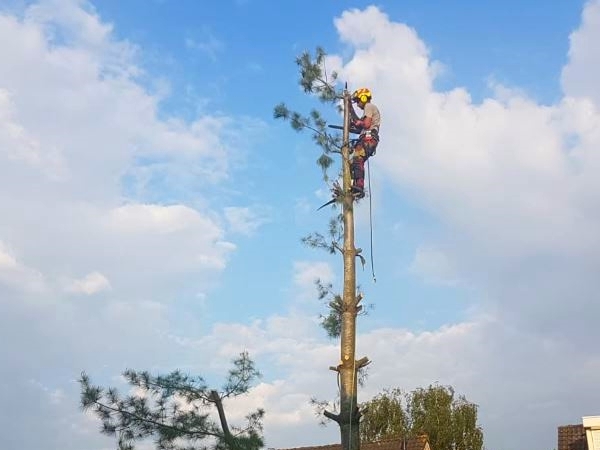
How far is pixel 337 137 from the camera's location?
35.9 ft

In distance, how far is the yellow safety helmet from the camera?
36.3ft

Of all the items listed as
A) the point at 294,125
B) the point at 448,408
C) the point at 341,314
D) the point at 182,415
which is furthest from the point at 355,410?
the point at 448,408

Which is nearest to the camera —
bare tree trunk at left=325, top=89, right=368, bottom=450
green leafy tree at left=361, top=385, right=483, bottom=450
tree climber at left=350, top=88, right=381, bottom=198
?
bare tree trunk at left=325, top=89, right=368, bottom=450

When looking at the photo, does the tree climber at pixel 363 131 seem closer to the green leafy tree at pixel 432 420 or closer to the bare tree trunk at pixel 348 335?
the bare tree trunk at pixel 348 335

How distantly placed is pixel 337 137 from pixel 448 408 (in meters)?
29.7

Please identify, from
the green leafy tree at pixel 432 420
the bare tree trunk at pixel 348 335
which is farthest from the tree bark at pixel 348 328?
the green leafy tree at pixel 432 420

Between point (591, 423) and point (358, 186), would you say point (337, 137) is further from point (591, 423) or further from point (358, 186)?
point (591, 423)

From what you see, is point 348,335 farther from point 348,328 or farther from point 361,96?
point 361,96

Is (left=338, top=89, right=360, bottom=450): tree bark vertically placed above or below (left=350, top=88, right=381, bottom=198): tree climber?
below

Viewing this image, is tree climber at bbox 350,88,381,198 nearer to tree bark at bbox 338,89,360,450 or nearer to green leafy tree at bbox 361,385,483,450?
tree bark at bbox 338,89,360,450

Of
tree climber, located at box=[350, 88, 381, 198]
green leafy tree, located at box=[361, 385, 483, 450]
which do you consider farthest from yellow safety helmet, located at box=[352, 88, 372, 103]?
green leafy tree, located at box=[361, 385, 483, 450]

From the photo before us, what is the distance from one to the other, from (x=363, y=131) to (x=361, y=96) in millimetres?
561

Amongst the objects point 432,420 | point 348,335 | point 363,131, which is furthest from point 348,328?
point 432,420

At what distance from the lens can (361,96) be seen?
11070mm
